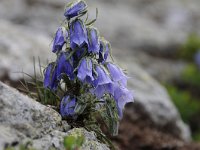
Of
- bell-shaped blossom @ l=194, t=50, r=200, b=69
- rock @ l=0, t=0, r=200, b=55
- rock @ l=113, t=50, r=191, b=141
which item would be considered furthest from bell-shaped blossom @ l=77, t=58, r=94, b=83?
bell-shaped blossom @ l=194, t=50, r=200, b=69

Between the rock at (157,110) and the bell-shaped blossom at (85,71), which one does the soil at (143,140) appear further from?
the bell-shaped blossom at (85,71)

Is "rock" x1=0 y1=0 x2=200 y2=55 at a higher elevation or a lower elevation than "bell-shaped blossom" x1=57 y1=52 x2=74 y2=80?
lower

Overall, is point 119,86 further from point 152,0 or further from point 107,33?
point 152,0

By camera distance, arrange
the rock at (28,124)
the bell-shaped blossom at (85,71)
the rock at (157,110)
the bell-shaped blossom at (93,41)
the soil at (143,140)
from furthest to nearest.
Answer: the rock at (157,110) < the soil at (143,140) < the bell-shaped blossom at (93,41) < the bell-shaped blossom at (85,71) < the rock at (28,124)

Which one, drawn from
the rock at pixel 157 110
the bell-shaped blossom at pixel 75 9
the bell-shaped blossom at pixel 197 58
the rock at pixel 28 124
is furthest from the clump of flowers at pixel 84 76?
the bell-shaped blossom at pixel 197 58

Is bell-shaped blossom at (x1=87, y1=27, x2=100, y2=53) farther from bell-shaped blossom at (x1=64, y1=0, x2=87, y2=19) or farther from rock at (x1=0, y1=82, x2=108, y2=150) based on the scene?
rock at (x1=0, y1=82, x2=108, y2=150)

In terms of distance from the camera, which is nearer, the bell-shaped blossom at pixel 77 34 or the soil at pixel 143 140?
the bell-shaped blossom at pixel 77 34

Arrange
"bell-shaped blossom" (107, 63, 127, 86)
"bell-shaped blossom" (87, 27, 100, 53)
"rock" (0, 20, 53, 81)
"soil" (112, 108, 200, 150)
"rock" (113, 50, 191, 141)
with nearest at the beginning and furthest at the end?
"bell-shaped blossom" (87, 27, 100, 53) < "bell-shaped blossom" (107, 63, 127, 86) < "soil" (112, 108, 200, 150) < "rock" (0, 20, 53, 81) < "rock" (113, 50, 191, 141)
